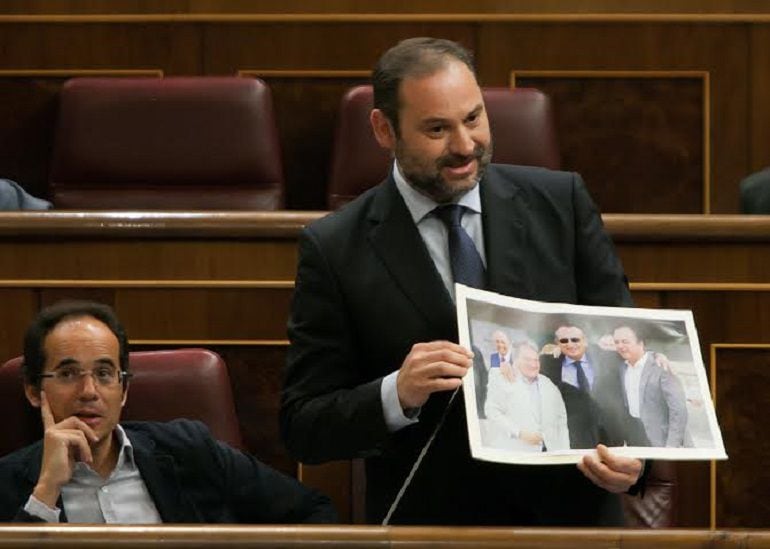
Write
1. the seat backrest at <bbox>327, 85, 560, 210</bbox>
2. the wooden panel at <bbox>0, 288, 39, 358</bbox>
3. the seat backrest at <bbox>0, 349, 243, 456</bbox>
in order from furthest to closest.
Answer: the seat backrest at <bbox>327, 85, 560, 210</bbox>, the wooden panel at <bbox>0, 288, 39, 358</bbox>, the seat backrest at <bbox>0, 349, 243, 456</bbox>

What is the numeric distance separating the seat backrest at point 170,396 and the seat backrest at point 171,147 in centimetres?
37

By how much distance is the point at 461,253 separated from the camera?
827 mm

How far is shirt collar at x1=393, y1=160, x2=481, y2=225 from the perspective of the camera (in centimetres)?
85

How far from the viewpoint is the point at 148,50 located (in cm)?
159

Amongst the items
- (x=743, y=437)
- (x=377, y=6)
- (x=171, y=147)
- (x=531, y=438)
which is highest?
(x=377, y=6)

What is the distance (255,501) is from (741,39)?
0.78 meters

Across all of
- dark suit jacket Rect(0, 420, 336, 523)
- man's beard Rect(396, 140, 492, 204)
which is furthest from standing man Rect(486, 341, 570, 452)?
dark suit jacket Rect(0, 420, 336, 523)

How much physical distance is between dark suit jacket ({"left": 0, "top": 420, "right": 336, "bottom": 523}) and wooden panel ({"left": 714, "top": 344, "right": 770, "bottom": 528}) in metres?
0.30

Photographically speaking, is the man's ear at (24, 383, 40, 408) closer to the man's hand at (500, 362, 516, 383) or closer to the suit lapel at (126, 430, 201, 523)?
the suit lapel at (126, 430, 201, 523)

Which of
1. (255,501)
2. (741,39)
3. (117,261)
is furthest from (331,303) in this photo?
(741,39)

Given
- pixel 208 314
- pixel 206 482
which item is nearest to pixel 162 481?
pixel 206 482

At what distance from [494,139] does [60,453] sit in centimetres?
56

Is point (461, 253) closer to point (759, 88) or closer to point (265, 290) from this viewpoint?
point (265, 290)

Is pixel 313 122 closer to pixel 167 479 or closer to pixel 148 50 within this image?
pixel 148 50
